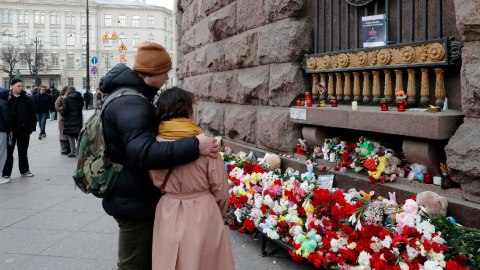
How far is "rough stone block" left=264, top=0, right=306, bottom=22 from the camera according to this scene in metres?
4.87

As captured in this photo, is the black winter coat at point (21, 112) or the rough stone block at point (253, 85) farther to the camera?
the black winter coat at point (21, 112)

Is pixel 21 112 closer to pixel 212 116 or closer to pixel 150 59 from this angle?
pixel 212 116

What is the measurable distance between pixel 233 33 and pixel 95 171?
12.9ft

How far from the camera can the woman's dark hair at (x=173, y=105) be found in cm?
273

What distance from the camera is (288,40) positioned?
4922 mm

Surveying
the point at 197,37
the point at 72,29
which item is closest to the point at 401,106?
the point at 197,37

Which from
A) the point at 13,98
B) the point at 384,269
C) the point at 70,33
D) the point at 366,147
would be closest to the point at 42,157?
the point at 13,98

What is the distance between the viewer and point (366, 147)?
3967mm

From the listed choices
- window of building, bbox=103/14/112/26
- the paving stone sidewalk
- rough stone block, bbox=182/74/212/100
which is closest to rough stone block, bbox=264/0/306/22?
rough stone block, bbox=182/74/212/100

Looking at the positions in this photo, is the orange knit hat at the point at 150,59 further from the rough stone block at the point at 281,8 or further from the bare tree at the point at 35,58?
the bare tree at the point at 35,58

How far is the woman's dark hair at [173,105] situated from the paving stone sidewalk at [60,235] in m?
1.90

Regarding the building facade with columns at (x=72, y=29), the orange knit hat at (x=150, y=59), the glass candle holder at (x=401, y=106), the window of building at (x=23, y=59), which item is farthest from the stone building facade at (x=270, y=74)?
the building facade with columns at (x=72, y=29)

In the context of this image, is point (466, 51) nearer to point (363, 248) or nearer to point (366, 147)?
point (366, 147)

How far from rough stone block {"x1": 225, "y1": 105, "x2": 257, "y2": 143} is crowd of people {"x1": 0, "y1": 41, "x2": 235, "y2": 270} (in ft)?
9.22
